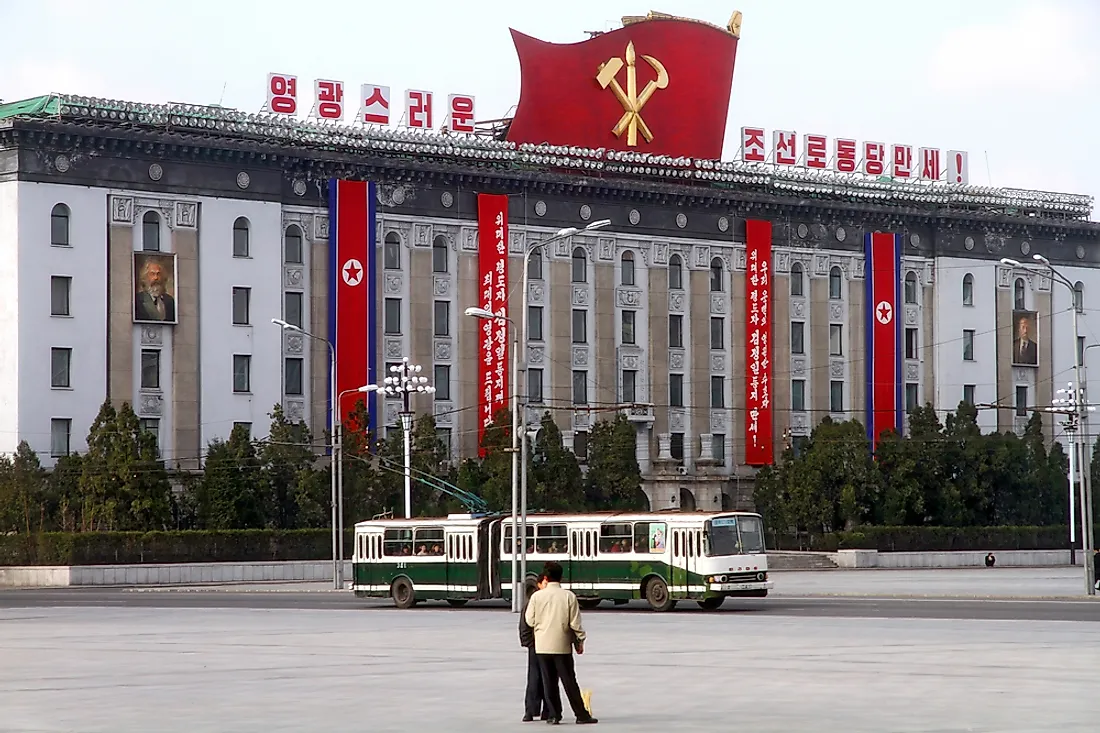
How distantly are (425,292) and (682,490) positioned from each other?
55.4ft

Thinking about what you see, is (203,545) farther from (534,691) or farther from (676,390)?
(534,691)

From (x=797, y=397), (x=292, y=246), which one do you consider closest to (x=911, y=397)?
(x=797, y=397)

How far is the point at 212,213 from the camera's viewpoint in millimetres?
87562

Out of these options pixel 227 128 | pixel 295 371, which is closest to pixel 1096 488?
pixel 295 371

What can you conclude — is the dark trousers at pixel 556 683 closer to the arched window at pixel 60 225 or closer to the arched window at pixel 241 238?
the arched window at pixel 60 225

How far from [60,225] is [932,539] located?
1696 inches

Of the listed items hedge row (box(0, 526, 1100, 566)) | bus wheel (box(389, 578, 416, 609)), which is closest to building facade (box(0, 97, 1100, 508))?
hedge row (box(0, 526, 1100, 566))

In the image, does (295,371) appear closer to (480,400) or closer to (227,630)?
(480,400)

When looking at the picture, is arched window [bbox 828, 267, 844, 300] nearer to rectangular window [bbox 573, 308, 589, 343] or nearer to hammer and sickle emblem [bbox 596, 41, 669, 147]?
hammer and sickle emblem [bbox 596, 41, 669, 147]

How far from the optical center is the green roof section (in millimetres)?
82750

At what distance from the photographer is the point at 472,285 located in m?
95.4

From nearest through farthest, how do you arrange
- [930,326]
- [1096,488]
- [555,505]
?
[555,505]
[1096,488]
[930,326]

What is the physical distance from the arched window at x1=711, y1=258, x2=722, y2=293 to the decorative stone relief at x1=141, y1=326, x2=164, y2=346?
31.3 meters

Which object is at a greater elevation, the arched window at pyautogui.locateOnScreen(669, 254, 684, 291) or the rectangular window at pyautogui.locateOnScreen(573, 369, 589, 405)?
the arched window at pyautogui.locateOnScreen(669, 254, 684, 291)
